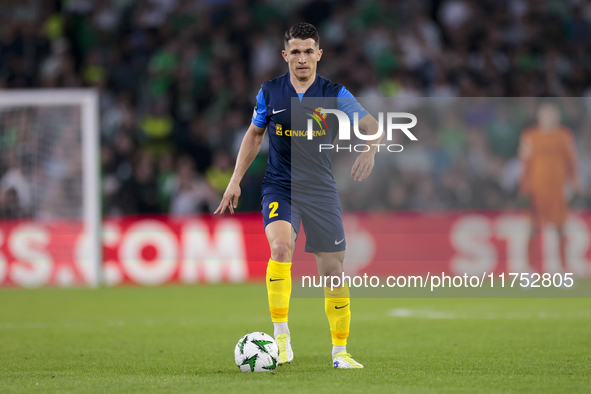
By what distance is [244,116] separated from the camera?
1395 cm

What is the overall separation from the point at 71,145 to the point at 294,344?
6934 millimetres

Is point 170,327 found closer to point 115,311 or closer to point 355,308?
point 115,311

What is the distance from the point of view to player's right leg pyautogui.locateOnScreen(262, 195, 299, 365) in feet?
17.3

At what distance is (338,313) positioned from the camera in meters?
5.38

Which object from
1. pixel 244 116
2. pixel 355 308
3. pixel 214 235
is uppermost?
pixel 244 116

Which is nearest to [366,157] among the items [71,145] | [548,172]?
[548,172]

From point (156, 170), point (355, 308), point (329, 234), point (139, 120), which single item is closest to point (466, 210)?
point (355, 308)

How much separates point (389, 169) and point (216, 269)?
10.6ft

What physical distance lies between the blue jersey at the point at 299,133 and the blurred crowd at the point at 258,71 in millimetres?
7029

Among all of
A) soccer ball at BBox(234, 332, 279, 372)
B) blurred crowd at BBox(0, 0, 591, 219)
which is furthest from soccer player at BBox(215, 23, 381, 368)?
blurred crowd at BBox(0, 0, 591, 219)

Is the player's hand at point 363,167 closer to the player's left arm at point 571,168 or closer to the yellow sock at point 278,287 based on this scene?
the yellow sock at point 278,287

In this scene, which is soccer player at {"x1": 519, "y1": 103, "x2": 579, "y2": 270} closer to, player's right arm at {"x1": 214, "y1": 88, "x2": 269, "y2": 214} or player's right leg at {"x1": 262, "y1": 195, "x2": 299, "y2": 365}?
player's right leg at {"x1": 262, "y1": 195, "x2": 299, "y2": 365}

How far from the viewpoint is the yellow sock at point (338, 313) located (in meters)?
5.34

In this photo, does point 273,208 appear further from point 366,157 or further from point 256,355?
point 256,355
